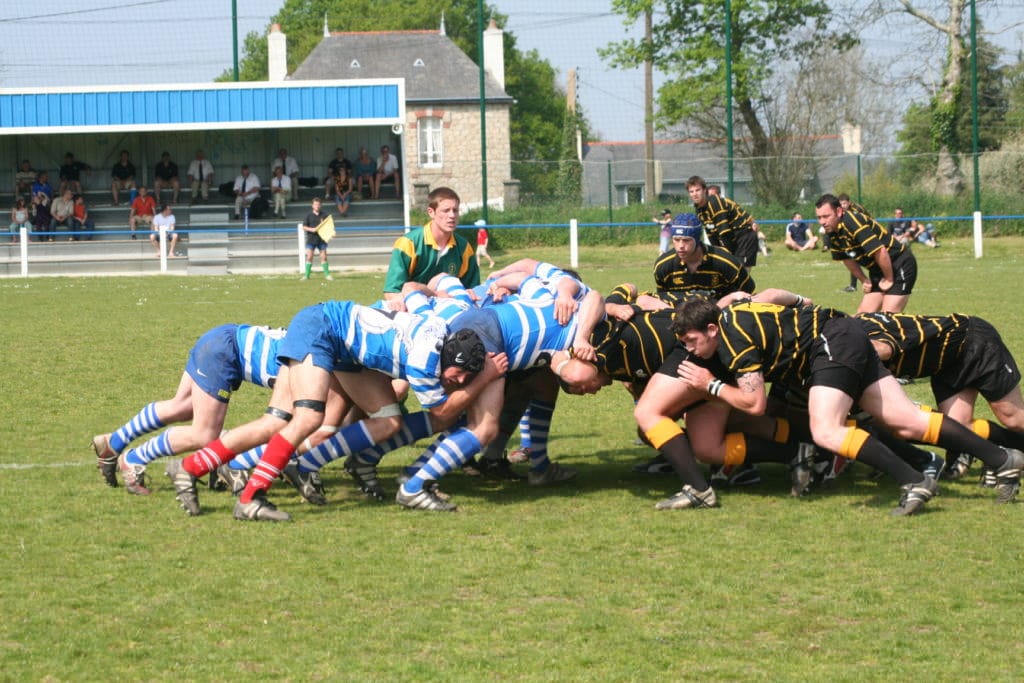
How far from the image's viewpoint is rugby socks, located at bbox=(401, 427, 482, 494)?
7.01m

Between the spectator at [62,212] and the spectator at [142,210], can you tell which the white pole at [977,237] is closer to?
the spectator at [142,210]

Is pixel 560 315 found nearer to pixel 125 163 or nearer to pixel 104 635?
pixel 104 635

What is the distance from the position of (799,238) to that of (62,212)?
18108mm

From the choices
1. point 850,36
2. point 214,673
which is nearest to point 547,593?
point 214,673

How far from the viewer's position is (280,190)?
33344 mm

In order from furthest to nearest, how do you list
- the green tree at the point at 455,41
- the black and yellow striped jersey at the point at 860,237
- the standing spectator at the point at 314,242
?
1. the green tree at the point at 455,41
2. the standing spectator at the point at 314,242
3. the black and yellow striped jersey at the point at 860,237

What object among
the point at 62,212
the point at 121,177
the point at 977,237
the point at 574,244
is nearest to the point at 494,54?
the point at 121,177

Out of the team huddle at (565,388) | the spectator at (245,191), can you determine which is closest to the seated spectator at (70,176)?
Result: the spectator at (245,191)

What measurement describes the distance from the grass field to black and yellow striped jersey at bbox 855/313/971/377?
72 centimetres

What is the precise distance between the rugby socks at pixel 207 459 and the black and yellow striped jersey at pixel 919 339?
3.51 metres

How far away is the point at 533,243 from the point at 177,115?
9.65m

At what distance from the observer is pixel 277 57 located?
54844 millimetres

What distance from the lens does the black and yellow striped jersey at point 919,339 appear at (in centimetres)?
722

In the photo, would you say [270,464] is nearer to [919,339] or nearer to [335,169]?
[919,339]
